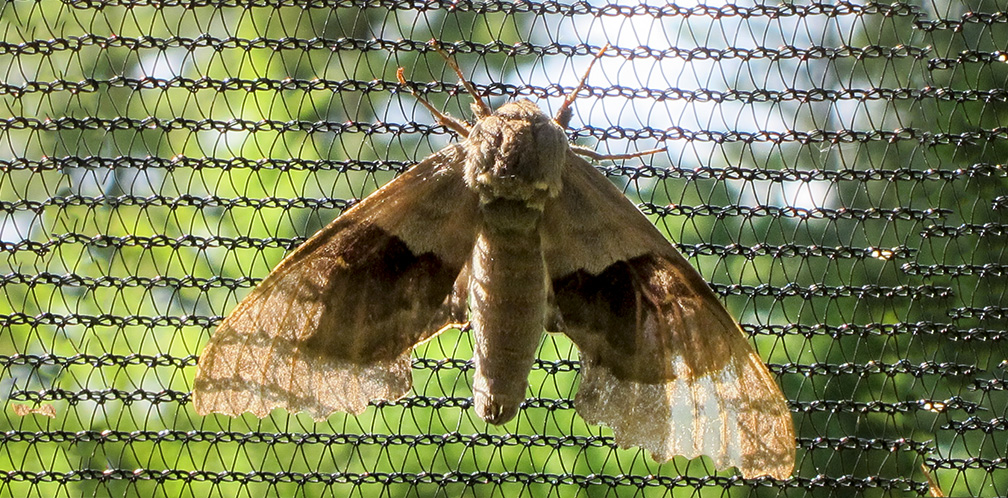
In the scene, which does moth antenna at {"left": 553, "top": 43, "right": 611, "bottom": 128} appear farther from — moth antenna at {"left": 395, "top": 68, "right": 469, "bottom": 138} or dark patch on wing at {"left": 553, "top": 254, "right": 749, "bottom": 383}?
dark patch on wing at {"left": 553, "top": 254, "right": 749, "bottom": 383}

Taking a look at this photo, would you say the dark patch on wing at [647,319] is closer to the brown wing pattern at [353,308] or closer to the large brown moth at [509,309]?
the large brown moth at [509,309]

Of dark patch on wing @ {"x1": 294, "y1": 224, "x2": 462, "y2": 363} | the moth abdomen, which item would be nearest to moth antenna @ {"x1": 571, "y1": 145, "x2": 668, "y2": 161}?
the moth abdomen

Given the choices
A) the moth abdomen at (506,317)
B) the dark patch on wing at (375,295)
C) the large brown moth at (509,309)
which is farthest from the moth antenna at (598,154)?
the dark patch on wing at (375,295)

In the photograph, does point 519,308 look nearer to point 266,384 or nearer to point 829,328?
point 266,384

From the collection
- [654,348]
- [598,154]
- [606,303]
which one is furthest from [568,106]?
[654,348]

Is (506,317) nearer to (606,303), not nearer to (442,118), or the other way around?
(606,303)

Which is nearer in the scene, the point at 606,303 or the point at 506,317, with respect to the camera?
the point at 506,317

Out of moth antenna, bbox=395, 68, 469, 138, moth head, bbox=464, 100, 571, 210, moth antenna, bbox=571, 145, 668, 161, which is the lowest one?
moth head, bbox=464, 100, 571, 210
